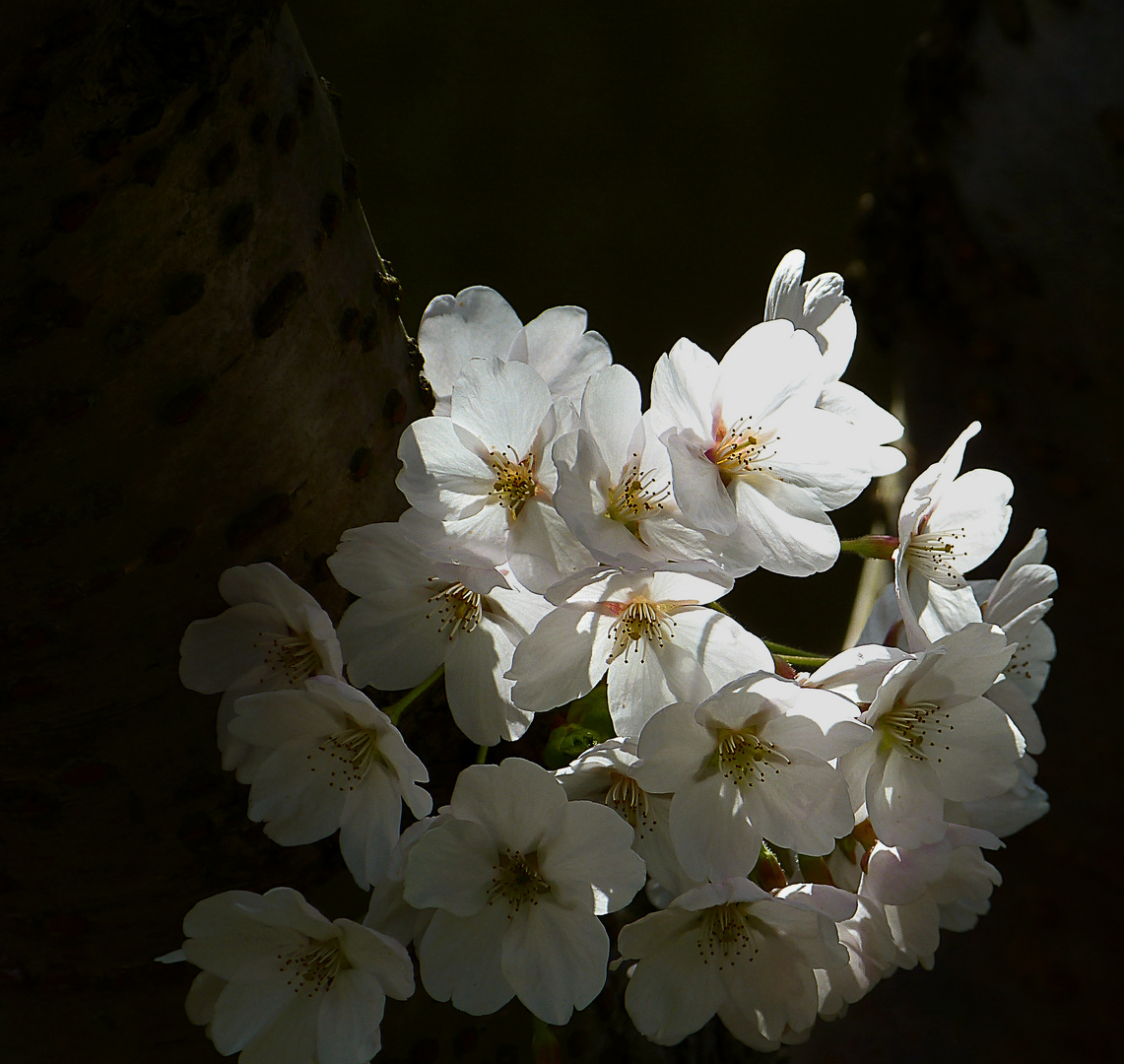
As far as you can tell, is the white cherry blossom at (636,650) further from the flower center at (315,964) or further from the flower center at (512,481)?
the flower center at (315,964)

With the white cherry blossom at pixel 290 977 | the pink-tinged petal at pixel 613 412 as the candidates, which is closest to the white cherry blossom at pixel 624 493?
the pink-tinged petal at pixel 613 412

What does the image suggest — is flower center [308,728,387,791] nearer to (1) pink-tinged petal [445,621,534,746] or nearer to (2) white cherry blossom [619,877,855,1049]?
(1) pink-tinged petal [445,621,534,746]

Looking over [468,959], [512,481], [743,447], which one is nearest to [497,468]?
[512,481]

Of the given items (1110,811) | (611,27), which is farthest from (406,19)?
(1110,811)

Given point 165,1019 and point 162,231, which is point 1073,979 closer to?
point 165,1019

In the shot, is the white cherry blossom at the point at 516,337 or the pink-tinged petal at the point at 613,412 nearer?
the pink-tinged petal at the point at 613,412

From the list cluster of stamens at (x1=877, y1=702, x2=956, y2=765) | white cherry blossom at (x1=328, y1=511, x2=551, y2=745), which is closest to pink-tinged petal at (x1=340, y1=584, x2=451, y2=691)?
white cherry blossom at (x1=328, y1=511, x2=551, y2=745)

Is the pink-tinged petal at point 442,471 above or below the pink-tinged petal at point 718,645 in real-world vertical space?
above
